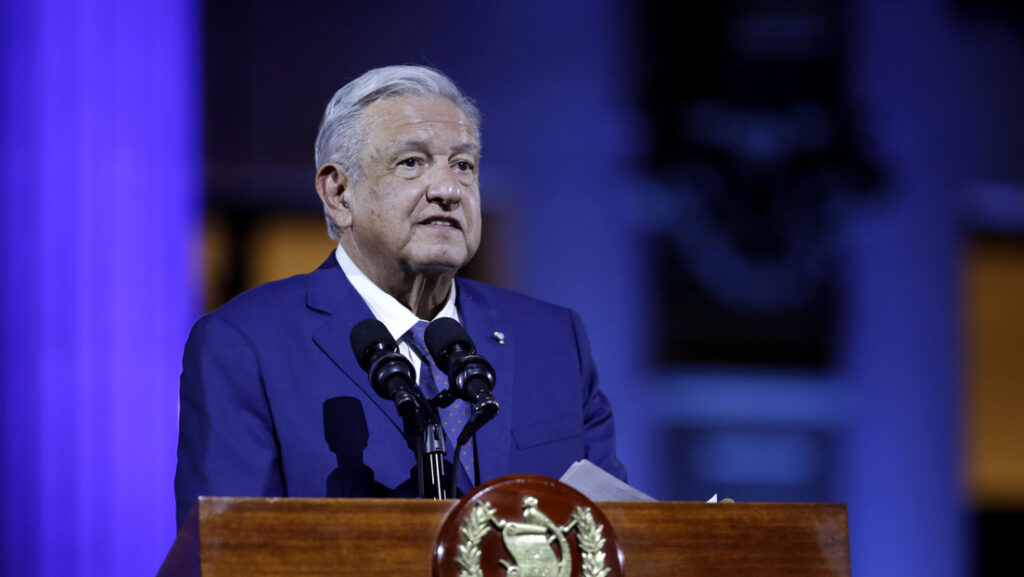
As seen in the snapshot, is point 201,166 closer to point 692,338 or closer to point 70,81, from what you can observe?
point 70,81

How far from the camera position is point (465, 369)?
1565 mm

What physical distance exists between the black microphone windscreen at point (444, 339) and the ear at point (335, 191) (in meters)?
0.57

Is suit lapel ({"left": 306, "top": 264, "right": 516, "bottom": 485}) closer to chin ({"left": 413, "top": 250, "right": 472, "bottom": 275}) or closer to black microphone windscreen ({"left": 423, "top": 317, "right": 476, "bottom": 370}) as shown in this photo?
chin ({"left": 413, "top": 250, "right": 472, "bottom": 275})

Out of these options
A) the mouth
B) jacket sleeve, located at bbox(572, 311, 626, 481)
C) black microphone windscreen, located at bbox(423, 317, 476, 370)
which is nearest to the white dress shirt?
the mouth

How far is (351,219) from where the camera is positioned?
7.10 ft

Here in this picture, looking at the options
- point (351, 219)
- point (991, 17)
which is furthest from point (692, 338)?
point (351, 219)

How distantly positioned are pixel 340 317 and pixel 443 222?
0.72ft

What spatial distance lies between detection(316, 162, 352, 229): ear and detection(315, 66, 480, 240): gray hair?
0.05 ft

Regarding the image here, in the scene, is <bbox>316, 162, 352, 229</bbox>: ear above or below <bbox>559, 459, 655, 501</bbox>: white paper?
above

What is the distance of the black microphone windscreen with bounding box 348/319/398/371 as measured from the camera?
63.3 inches

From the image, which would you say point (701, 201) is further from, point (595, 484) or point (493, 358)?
point (595, 484)

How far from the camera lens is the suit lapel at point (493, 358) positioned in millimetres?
2000

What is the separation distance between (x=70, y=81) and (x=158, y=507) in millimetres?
960

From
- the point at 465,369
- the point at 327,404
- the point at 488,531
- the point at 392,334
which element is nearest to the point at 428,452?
the point at 465,369
